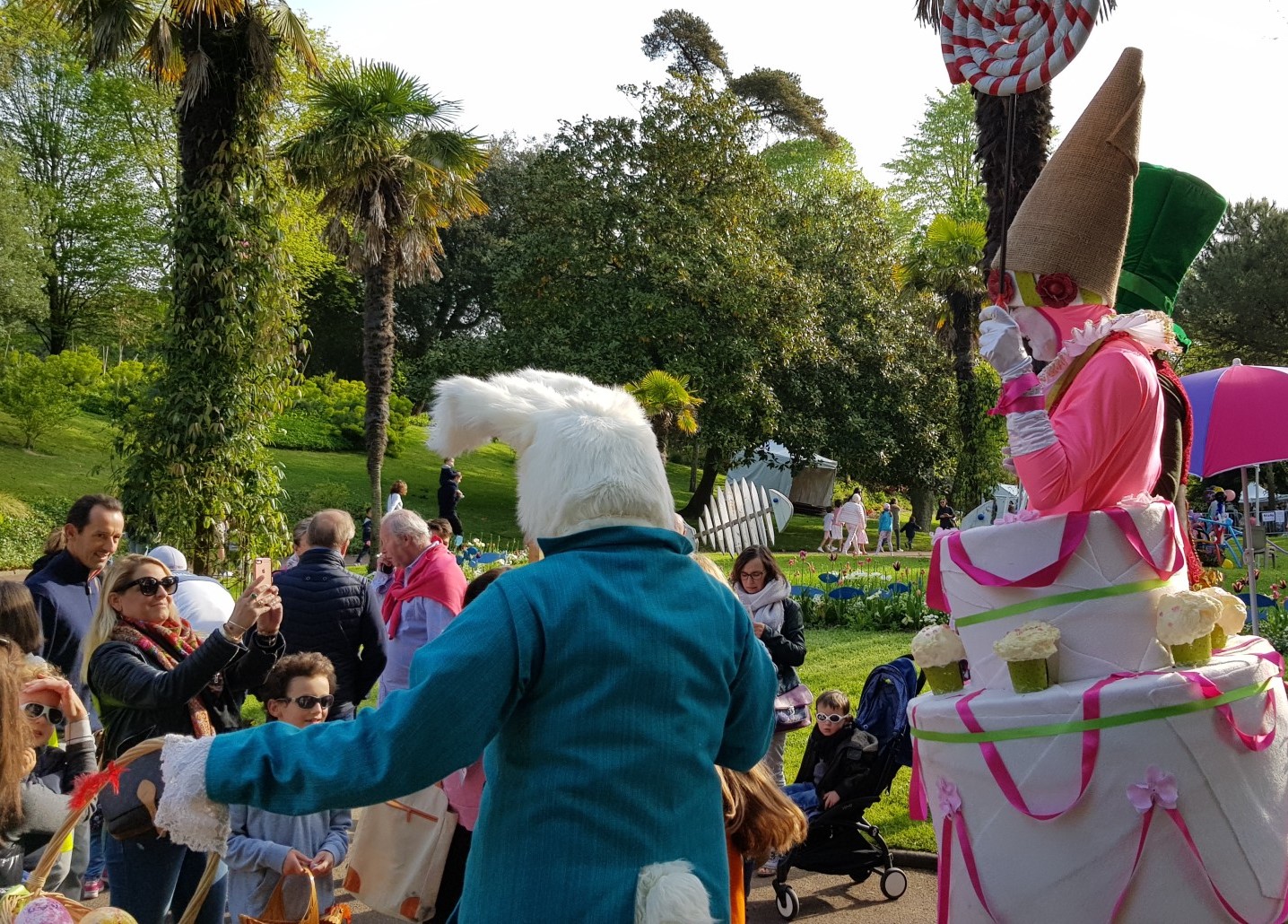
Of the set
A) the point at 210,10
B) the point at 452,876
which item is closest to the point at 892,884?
the point at 452,876

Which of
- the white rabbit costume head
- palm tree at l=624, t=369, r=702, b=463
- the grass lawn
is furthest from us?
palm tree at l=624, t=369, r=702, b=463

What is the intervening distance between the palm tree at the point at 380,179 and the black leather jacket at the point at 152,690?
38.0 ft

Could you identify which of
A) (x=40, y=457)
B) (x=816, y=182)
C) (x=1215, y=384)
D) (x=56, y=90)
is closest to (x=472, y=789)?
(x=1215, y=384)

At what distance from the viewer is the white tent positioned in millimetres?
35938

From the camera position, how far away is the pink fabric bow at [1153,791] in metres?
2.92

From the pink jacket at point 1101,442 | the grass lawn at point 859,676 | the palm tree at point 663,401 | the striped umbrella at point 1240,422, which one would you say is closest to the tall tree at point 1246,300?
the palm tree at point 663,401

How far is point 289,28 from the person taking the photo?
12133mm

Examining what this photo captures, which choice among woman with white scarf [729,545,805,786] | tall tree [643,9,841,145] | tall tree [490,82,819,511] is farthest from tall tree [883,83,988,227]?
woman with white scarf [729,545,805,786]

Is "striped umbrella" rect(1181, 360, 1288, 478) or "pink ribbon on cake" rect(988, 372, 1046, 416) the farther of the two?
"striped umbrella" rect(1181, 360, 1288, 478)

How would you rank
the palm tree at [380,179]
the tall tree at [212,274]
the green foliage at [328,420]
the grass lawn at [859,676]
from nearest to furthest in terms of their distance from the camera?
1. the grass lawn at [859,676]
2. the tall tree at [212,274]
3. the palm tree at [380,179]
4. the green foliage at [328,420]

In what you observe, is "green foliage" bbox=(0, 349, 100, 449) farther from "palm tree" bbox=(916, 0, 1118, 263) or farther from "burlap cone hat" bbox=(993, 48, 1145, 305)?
"burlap cone hat" bbox=(993, 48, 1145, 305)

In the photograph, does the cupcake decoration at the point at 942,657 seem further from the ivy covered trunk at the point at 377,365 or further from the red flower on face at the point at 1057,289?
the ivy covered trunk at the point at 377,365

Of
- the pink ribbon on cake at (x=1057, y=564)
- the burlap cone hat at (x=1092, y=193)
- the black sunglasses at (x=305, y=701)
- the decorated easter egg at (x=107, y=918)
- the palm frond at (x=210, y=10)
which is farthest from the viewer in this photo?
the palm frond at (x=210, y=10)

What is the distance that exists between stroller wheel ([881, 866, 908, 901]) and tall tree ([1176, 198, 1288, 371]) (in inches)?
1426
